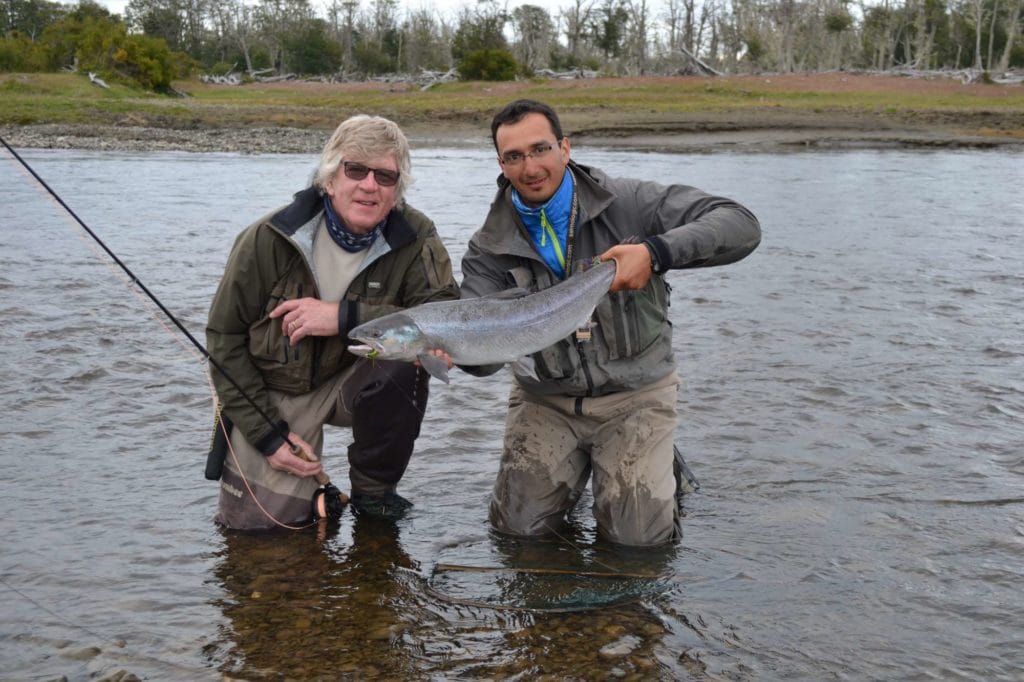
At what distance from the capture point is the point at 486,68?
5941 centimetres

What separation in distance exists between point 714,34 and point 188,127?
251 feet

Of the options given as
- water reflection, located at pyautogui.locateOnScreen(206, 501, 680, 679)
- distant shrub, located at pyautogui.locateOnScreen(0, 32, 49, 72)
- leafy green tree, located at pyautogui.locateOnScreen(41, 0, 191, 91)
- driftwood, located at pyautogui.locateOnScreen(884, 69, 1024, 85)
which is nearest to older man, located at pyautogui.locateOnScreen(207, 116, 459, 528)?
water reflection, located at pyautogui.locateOnScreen(206, 501, 680, 679)

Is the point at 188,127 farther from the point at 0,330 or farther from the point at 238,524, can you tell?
the point at 238,524

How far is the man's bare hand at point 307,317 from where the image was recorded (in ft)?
14.9

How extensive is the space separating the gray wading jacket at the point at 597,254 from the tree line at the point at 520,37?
167 feet

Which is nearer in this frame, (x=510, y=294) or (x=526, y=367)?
(x=510, y=294)

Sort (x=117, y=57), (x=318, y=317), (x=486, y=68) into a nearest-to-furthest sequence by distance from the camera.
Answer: (x=318, y=317) < (x=117, y=57) < (x=486, y=68)

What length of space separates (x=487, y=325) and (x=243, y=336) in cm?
126

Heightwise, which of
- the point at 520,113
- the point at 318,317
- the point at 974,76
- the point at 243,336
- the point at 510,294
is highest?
the point at 974,76

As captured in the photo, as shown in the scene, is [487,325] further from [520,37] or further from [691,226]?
[520,37]

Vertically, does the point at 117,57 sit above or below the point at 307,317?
above

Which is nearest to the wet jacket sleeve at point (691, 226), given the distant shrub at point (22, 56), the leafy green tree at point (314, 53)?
the distant shrub at point (22, 56)

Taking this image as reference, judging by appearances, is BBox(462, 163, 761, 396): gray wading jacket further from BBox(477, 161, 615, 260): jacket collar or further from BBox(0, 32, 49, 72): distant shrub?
BBox(0, 32, 49, 72): distant shrub

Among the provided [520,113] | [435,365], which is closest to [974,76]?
[520,113]
